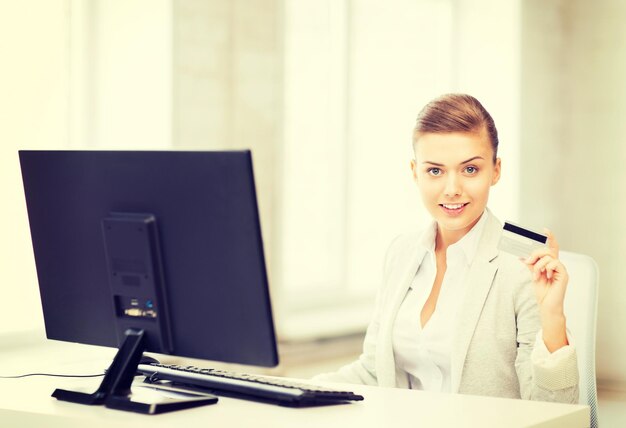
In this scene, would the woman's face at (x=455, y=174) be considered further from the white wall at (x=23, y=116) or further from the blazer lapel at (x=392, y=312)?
the white wall at (x=23, y=116)

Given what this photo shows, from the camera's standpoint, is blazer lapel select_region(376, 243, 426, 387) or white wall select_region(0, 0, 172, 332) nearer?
blazer lapel select_region(376, 243, 426, 387)

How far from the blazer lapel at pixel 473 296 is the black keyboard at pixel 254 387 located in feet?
1.70

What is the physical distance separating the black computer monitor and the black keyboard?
0.11m

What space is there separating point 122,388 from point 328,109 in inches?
121

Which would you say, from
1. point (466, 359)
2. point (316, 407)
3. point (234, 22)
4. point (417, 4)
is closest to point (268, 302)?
point (316, 407)

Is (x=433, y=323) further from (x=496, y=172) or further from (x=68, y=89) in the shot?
(x=68, y=89)

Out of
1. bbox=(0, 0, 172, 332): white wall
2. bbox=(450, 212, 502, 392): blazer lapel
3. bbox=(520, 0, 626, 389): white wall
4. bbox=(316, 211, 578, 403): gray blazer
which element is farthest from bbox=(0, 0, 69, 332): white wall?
bbox=(520, 0, 626, 389): white wall

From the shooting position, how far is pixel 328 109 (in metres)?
4.68

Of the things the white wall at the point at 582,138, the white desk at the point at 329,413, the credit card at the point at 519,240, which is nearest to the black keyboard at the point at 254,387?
the white desk at the point at 329,413

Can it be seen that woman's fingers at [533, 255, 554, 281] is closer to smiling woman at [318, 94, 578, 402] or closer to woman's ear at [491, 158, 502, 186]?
smiling woman at [318, 94, 578, 402]

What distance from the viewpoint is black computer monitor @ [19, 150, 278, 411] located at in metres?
1.63

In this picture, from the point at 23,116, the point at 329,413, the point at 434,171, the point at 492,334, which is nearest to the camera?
the point at 329,413

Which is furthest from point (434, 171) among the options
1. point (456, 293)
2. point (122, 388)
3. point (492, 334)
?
point (122, 388)

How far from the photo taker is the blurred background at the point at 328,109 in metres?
3.23
